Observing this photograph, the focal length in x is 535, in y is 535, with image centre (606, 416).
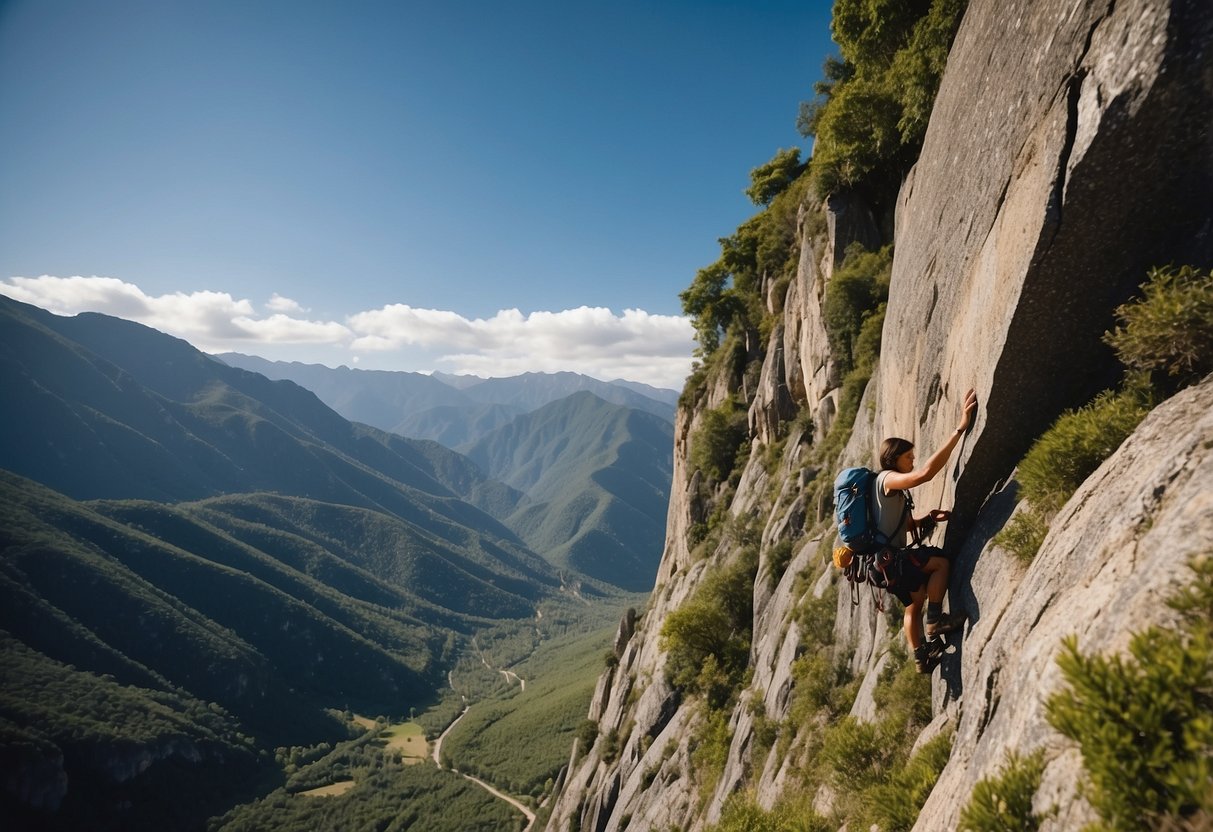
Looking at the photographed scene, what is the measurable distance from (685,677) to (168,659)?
222 metres

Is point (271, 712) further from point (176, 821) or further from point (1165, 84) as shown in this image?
point (1165, 84)

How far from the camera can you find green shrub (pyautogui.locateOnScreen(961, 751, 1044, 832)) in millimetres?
4457

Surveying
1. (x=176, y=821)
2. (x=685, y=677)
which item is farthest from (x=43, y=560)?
(x=685, y=677)

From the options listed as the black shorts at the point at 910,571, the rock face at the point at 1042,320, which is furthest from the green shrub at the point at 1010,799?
the black shorts at the point at 910,571

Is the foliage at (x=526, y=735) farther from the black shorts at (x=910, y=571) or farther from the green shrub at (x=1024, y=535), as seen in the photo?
the green shrub at (x=1024, y=535)

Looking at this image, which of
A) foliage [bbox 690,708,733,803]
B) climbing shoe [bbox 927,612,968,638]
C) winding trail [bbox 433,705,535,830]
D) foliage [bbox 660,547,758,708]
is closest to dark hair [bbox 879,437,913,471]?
climbing shoe [bbox 927,612,968,638]

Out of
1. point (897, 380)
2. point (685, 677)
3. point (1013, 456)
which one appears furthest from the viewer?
point (685, 677)

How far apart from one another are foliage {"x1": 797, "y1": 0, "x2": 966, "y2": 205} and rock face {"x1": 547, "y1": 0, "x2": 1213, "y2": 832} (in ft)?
21.9

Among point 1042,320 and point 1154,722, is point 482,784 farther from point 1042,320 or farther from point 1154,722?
point 1154,722

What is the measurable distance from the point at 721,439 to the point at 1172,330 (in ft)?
111

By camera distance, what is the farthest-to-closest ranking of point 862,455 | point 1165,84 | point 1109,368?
point 862,455
point 1109,368
point 1165,84

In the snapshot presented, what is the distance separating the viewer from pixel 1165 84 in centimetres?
582

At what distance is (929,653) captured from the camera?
8789 mm

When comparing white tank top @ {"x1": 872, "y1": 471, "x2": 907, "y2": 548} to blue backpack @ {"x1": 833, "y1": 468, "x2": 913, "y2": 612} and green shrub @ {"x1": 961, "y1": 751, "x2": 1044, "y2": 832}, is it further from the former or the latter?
green shrub @ {"x1": 961, "y1": 751, "x2": 1044, "y2": 832}
